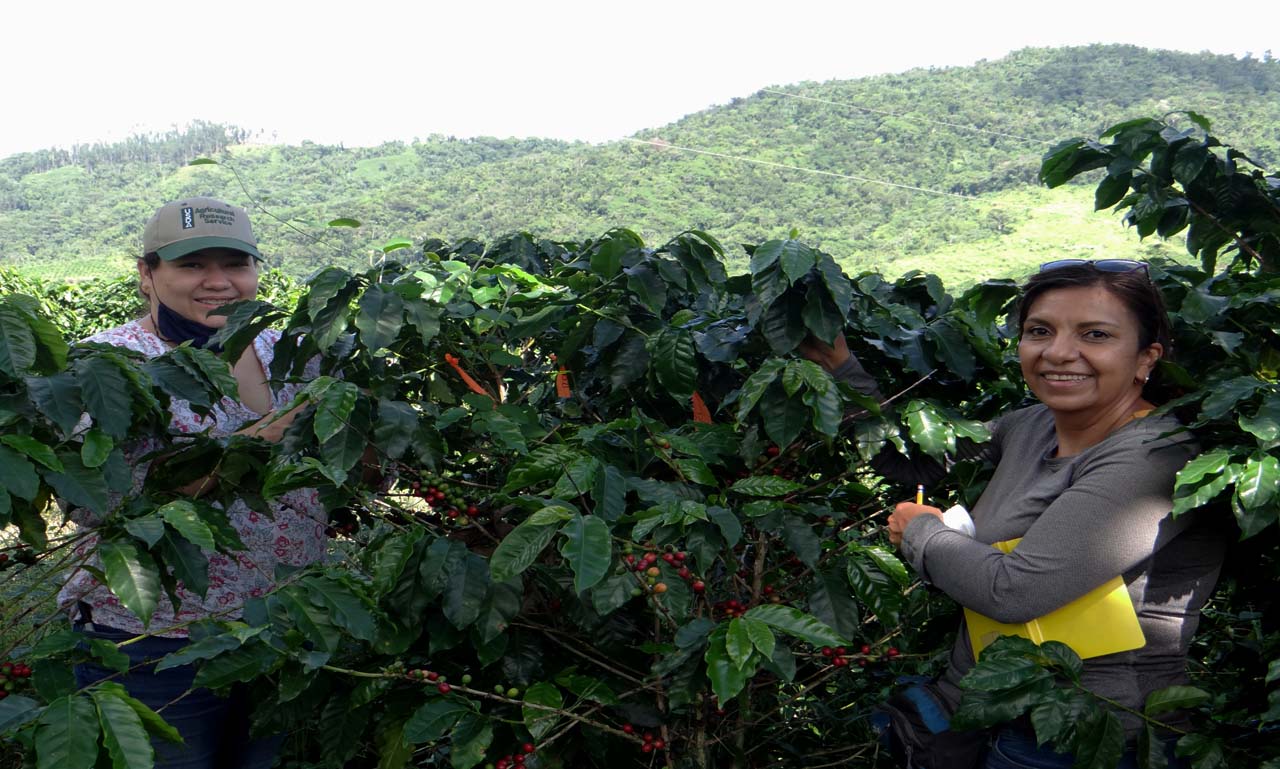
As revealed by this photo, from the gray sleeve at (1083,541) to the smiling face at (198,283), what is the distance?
1.91 meters

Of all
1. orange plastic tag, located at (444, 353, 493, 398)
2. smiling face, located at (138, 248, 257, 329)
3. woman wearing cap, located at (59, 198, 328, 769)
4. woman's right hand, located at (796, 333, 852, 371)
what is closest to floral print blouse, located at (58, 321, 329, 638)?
woman wearing cap, located at (59, 198, 328, 769)

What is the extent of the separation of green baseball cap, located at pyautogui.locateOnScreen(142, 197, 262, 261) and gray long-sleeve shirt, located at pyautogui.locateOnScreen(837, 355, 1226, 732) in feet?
6.04

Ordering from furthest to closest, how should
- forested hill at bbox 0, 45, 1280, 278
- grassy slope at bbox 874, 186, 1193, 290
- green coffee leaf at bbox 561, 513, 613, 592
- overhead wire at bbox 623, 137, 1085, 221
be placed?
overhead wire at bbox 623, 137, 1085, 221
forested hill at bbox 0, 45, 1280, 278
grassy slope at bbox 874, 186, 1193, 290
green coffee leaf at bbox 561, 513, 613, 592

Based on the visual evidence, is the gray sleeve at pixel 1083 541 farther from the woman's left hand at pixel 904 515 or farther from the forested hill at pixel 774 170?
the forested hill at pixel 774 170

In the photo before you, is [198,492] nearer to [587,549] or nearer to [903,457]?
[587,549]

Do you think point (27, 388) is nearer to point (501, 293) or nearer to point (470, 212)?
point (501, 293)

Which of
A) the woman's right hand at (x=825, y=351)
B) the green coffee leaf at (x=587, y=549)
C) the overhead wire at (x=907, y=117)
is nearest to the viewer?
the green coffee leaf at (x=587, y=549)

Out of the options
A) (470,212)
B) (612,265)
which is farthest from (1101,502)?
(470,212)

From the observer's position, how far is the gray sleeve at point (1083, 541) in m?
1.76

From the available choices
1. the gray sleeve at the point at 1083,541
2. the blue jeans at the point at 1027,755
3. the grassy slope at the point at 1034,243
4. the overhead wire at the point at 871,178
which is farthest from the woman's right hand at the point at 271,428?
the overhead wire at the point at 871,178

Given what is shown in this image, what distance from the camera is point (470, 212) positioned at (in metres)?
44.6

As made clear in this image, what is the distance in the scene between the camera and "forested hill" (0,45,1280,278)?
41969mm

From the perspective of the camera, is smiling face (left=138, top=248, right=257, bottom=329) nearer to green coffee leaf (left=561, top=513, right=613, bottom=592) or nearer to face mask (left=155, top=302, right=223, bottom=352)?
face mask (left=155, top=302, right=223, bottom=352)

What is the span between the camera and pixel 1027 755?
6.17 ft
